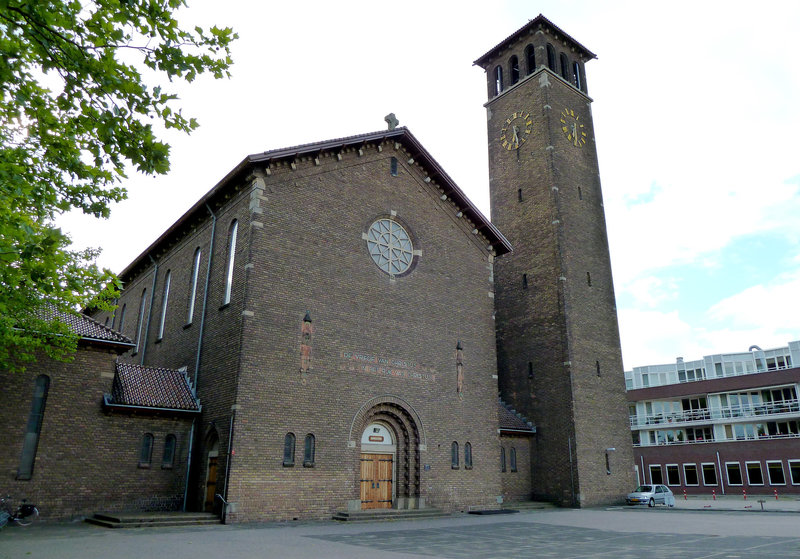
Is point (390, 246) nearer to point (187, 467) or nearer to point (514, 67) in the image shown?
point (187, 467)

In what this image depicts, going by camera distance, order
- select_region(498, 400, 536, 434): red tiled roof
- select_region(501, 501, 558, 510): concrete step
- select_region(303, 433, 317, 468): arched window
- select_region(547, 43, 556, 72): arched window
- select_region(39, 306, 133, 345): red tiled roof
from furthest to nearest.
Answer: select_region(547, 43, 556, 72): arched window → select_region(498, 400, 536, 434): red tiled roof → select_region(501, 501, 558, 510): concrete step → select_region(303, 433, 317, 468): arched window → select_region(39, 306, 133, 345): red tiled roof

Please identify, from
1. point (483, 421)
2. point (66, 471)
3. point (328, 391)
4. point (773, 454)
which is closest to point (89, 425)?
point (66, 471)

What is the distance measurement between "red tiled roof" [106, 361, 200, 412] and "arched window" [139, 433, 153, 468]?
1.07 m

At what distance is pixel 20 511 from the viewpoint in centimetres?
1614

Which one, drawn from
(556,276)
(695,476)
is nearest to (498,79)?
(556,276)

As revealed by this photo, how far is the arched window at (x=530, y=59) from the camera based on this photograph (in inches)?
1345

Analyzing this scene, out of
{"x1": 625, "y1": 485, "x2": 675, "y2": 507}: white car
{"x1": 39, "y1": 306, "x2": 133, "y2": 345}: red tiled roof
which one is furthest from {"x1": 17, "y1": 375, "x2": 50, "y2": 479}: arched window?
{"x1": 625, "y1": 485, "x2": 675, "y2": 507}: white car

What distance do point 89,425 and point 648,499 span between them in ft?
78.4

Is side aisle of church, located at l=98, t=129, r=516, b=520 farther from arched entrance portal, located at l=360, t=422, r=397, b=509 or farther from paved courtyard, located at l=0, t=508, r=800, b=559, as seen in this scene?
paved courtyard, located at l=0, t=508, r=800, b=559

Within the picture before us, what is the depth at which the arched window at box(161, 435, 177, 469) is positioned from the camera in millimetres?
19242

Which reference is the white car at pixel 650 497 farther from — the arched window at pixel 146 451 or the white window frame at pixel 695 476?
the arched window at pixel 146 451

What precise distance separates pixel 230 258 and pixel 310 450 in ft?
23.6

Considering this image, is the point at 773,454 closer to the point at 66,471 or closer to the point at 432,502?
the point at 432,502

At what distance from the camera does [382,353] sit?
71.6 ft
